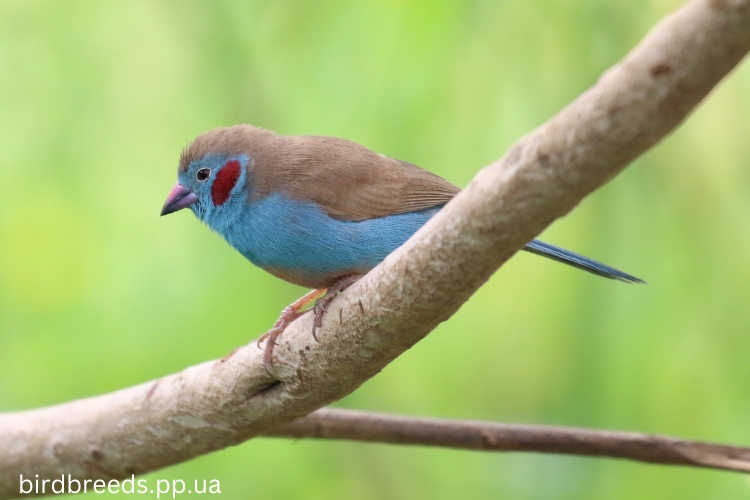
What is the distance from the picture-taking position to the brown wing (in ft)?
9.68

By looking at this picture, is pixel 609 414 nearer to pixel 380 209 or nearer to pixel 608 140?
pixel 380 209

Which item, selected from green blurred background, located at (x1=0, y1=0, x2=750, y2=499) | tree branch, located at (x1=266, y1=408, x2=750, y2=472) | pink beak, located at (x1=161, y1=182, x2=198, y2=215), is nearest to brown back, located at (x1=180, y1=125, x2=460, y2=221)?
pink beak, located at (x1=161, y1=182, x2=198, y2=215)

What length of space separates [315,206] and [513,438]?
1123mm

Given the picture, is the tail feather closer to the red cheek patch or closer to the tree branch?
the tree branch

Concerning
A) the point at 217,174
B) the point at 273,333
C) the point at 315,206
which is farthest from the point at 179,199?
the point at 273,333

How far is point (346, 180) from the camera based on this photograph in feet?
9.84

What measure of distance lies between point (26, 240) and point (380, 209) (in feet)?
8.39

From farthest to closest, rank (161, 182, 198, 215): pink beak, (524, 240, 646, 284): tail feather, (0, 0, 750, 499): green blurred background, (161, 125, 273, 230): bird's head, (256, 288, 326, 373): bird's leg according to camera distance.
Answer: (0, 0, 750, 499): green blurred background < (161, 182, 198, 215): pink beak < (161, 125, 273, 230): bird's head < (524, 240, 646, 284): tail feather < (256, 288, 326, 373): bird's leg

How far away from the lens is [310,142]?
10.5ft

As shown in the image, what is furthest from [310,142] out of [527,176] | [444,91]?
[527,176]

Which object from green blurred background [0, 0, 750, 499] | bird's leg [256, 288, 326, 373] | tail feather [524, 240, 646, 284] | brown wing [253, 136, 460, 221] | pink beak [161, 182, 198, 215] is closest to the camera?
bird's leg [256, 288, 326, 373]

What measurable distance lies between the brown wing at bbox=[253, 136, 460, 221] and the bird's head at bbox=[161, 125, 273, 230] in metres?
0.09

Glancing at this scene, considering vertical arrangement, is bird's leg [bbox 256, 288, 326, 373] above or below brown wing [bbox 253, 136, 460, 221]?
below

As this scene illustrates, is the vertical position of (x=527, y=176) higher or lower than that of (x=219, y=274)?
lower
